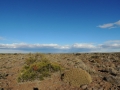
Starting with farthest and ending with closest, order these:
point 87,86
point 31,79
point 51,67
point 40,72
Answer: point 51,67 → point 40,72 → point 31,79 → point 87,86

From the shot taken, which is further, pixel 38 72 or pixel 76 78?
pixel 38 72

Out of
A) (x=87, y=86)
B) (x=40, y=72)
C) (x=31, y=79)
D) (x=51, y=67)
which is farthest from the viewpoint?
(x=51, y=67)

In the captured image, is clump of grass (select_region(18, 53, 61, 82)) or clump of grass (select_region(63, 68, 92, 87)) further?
clump of grass (select_region(18, 53, 61, 82))

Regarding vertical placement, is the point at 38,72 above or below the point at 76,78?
above

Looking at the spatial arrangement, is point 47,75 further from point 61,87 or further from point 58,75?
point 61,87

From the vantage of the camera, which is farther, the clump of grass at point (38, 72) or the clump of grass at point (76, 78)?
the clump of grass at point (38, 72)

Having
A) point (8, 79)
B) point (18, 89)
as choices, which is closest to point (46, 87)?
point (18, 89)

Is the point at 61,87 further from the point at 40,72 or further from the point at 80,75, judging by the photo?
the point at 40,72

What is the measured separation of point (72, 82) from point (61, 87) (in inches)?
41.7

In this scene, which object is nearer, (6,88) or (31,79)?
(6,88)

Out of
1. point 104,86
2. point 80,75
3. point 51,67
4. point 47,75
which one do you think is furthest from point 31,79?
point 104,86

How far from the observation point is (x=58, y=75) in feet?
62.5

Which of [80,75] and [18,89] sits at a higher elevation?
[80,75]

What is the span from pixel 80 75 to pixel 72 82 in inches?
36.9
